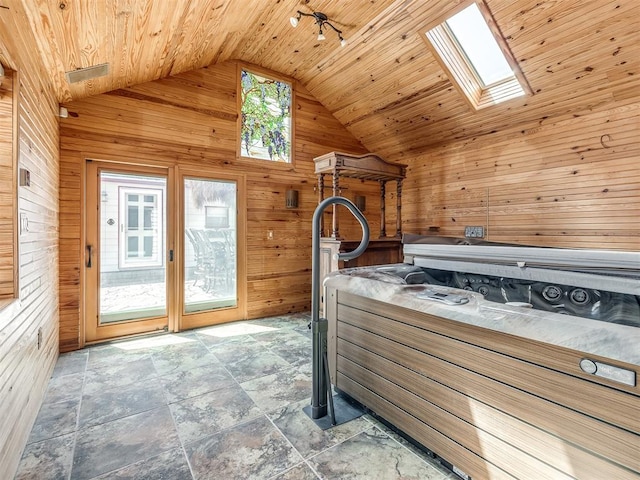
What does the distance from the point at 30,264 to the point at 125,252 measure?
5.33 ft

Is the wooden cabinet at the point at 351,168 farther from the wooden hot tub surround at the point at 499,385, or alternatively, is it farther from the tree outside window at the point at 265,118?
the wooden hot tub surround at the point at 499,385

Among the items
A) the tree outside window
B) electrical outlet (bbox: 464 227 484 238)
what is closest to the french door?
the tree outside window

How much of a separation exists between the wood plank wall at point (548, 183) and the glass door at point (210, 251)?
2.90m

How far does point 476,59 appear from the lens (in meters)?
3.55

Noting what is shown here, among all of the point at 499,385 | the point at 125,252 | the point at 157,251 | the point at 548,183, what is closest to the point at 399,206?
the point at 548,183

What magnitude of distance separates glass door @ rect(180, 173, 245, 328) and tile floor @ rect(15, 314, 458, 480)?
99 cm

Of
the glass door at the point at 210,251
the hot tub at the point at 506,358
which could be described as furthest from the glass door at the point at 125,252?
the hot tub at the point at 506,358

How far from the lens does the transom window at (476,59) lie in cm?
322

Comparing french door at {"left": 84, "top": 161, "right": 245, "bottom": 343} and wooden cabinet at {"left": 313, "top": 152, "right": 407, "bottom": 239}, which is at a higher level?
wooden cabinet at {"left": 313, "top": 152, "right": 407, "bottom": 239}

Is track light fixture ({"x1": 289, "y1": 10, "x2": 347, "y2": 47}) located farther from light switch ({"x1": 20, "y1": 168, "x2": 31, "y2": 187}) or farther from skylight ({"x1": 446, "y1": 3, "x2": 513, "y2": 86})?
light switch ({"x1": 20, "y1": 168, "x2": 31, "y2": 187})

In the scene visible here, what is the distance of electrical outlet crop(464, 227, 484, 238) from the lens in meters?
4.20

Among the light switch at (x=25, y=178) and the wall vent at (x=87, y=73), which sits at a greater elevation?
the wall vent at (x=87, y=73)

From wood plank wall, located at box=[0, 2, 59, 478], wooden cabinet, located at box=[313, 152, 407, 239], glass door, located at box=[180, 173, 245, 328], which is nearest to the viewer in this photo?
wood plank wall, located at box=[0, 2, 59, 478]

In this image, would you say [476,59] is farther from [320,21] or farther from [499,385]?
[499,385]
